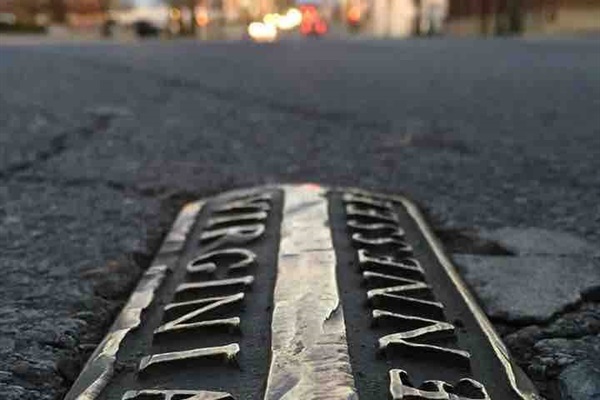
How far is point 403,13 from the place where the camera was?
31703 mm

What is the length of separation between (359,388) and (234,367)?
0.43 ft

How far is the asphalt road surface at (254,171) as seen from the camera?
1.07 meters

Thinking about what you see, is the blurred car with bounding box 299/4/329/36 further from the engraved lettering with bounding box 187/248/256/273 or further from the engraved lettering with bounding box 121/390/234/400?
the engraved lettering with bounding box 121/390/234/400

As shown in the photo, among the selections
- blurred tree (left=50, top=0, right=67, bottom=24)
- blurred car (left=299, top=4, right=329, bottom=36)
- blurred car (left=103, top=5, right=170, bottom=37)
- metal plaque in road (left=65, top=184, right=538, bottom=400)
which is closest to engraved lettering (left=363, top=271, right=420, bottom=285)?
metal plaque in road (left=65, top=184, right=538, bottom=400)

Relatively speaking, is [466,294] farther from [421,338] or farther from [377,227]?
[377,227]

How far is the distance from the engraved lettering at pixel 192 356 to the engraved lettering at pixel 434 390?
0.53 ft

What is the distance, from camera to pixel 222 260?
1.23m

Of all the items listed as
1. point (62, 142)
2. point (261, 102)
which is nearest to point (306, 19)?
point (261, 102)

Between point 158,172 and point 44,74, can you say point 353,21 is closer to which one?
point 44,74

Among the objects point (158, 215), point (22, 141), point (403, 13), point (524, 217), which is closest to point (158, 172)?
point (158, 215)

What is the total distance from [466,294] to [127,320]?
0.42 meters

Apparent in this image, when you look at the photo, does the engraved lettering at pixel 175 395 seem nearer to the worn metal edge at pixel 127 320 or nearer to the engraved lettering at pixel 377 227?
the worn metal edge at pixel 127 320

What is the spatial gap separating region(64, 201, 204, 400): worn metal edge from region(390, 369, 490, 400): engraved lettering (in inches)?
10.9

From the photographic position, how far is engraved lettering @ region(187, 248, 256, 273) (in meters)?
1.19
